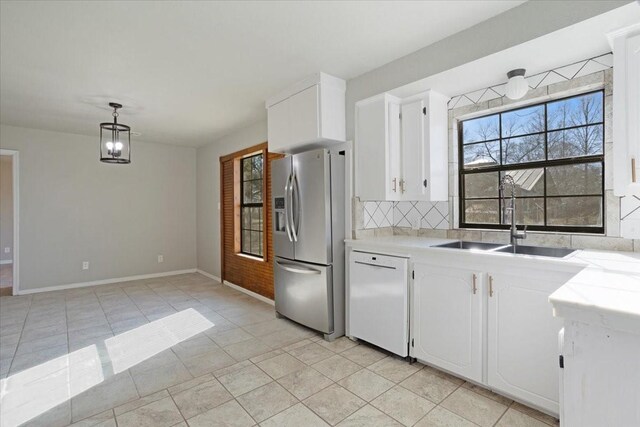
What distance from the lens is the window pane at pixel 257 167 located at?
4.73 meters

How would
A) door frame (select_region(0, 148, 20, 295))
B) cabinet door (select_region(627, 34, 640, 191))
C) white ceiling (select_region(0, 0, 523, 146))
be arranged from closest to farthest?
cabinet door (select_region(627, 34, 640, 191)) < white ceiling (select_region(0, 0, 523, 146)) < door frame (select_region(0, 148, 20, 295))

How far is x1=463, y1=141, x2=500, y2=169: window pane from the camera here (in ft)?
8.79

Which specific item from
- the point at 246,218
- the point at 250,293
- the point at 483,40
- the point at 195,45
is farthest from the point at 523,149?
the point at 246,218

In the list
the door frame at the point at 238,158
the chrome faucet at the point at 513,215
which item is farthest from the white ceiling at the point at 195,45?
the chrome faucet at the point at 513,215

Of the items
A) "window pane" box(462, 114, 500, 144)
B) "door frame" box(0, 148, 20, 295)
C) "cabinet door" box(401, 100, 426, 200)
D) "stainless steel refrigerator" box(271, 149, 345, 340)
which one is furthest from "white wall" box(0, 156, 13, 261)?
"window pane" box(462, 114, 500, 144)

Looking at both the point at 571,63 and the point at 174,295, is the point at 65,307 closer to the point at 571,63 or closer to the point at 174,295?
the point at 174,295

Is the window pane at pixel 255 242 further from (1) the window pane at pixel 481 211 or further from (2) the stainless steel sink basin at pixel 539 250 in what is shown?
(2) the stainless steel sink basin at pixel 539 250

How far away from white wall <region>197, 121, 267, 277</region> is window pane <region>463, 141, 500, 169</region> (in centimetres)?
321

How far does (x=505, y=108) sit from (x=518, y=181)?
1.91ft

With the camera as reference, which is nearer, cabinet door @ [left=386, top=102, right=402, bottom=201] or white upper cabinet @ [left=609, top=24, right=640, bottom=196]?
white upper cabinet @ [left=609, top=24, right=640, bottom=196]

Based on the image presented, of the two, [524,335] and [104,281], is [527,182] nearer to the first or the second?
[524,335]

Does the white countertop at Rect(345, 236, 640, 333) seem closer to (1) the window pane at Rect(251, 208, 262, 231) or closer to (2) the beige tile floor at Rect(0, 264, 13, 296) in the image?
(1) the window pane at Rect(251, 208, 262, 231)

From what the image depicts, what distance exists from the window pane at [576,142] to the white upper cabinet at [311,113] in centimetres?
165

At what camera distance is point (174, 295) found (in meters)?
4.55
